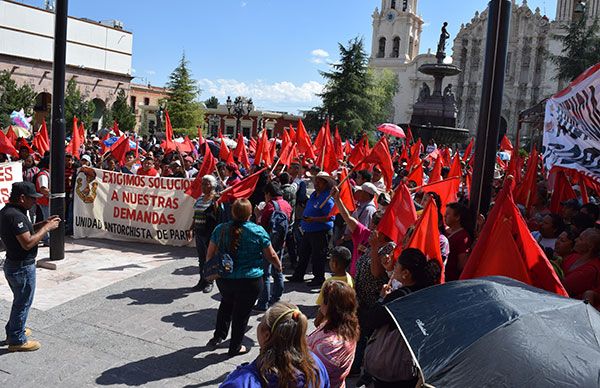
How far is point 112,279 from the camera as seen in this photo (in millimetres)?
7832

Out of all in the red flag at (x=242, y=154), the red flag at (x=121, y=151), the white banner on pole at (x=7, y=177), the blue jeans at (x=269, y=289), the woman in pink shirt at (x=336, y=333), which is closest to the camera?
the woman in pink shirt at (x=336, y=333)

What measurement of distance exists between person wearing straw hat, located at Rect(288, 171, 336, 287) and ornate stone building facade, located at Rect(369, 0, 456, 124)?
250 ft

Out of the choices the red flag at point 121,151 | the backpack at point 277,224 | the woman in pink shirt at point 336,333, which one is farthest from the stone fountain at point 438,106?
the woman in pink shirt at point 336,333

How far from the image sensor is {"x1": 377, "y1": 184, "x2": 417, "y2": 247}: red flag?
17.3 feet

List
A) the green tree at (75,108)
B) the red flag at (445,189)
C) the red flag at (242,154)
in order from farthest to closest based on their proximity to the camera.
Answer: the green tree at (75,108)
the red flag at (242,154)
the red flag at (445,189)

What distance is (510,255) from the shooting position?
414 cm

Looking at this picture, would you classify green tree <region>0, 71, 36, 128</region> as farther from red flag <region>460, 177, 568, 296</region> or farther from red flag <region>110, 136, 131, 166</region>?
red flag <region>460, 177, 568, 296</region>

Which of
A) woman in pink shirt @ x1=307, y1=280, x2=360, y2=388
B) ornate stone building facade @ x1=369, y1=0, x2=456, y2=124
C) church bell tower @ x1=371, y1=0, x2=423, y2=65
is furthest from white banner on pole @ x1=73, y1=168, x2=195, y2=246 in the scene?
church bell tower @ x1=371, y1=0, x2=423, y2=65

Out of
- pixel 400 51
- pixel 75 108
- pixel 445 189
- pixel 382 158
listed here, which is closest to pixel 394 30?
pixel 400 51

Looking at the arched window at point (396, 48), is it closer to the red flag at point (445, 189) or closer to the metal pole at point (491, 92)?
the red flag at point (445, 189)

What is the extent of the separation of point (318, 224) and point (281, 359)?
16.9ft

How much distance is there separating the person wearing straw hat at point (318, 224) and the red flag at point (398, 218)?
1.92 m

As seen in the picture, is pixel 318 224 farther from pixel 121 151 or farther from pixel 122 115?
pixel 122 115

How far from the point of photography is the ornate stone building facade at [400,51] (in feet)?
A: 269
